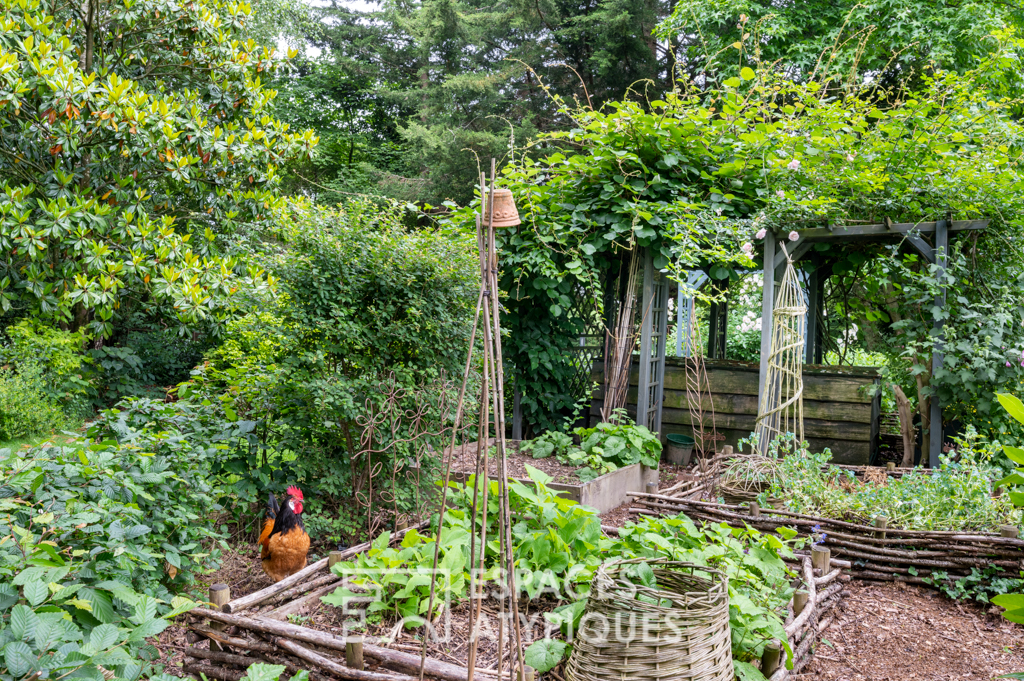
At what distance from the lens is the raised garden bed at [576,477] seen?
13.7 ft

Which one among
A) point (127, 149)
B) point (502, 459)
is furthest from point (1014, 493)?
point (127, 149)

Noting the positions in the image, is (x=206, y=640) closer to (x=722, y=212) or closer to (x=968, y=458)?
(x=968, y=458)

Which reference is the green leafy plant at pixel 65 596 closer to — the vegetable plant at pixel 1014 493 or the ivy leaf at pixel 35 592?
the ivy leaf at pixel 35 592

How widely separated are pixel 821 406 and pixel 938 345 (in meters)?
1.17

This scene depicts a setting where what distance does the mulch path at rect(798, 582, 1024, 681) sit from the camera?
2508mm

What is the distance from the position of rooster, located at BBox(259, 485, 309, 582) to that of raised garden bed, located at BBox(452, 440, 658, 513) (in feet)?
3.59


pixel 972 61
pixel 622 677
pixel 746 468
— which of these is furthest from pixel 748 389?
pixel 972 61

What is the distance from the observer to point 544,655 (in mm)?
2049

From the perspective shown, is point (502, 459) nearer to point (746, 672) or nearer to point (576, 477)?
point (746, 672)

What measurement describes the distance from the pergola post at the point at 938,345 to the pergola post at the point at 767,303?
1107 millimetres

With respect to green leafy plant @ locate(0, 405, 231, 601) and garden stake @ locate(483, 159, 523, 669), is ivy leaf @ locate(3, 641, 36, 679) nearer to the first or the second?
green leafy plant @ locate(0, 405, 231, 601)

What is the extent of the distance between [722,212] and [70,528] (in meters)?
5.20

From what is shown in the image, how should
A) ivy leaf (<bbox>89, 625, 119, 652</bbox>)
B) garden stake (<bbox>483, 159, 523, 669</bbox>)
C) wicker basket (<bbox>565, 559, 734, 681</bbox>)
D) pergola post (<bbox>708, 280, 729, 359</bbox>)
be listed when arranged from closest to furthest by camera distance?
ivy leaf (<bbox>89, 625, 119, 652</bbox>), garden stake (<bbox>483, 159, 523, 669</bbox>), wicker basket (<bbox>565, 559, 734, 681</bbox>), pergola post (<bbox>708, 280, 729, 359</bbox>)

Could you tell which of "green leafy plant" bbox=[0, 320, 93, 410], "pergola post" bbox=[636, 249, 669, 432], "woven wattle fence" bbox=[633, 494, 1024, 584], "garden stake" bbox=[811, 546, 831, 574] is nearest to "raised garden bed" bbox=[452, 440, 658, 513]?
"woven wattle fence" bbox=[633, 494, 1024, 584]
